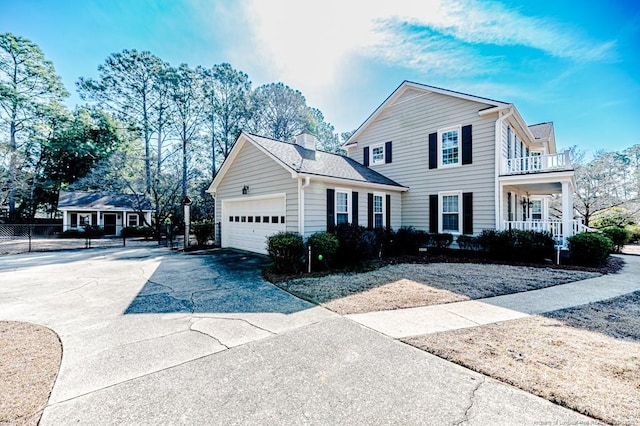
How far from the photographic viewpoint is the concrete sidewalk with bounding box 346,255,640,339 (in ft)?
14.0

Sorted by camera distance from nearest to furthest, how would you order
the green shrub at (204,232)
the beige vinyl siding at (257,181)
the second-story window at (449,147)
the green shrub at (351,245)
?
1. the green shrub at (351,245)
2. the beige vinyl siding at (257,181)
3. the second-story window at (449,147)
4. the green shrub at (204,232)

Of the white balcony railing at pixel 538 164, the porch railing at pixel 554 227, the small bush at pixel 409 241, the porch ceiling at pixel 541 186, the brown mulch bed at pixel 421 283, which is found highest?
the white balcony railing at pixel 538 164

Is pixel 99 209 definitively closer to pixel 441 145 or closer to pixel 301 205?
pixel 301 205

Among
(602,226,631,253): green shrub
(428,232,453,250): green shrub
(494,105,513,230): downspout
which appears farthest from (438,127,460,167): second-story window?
(602,226,631,253): green shrub

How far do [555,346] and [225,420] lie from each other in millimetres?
4096

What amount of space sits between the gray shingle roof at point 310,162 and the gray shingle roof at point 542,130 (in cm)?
937

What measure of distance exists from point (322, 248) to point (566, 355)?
5850 millimetres

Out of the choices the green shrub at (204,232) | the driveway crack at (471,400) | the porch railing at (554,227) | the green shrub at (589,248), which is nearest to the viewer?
the driveway crack at (471,400)

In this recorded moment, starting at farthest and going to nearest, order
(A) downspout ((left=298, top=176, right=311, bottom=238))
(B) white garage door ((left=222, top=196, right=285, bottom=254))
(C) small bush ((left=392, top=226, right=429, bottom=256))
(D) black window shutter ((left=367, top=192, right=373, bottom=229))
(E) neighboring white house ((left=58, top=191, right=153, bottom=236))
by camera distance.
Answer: (E) neighboring white house ((left=58, top=191, right=153, bottom=236)), (C) small bush ((left=392, top=226, right=429, bottom=256)), (D) black window shutter ((left=367, top=192, right=373, bottom=229)), (B) white garage door ((left=222, top=196, right=285, bottom=254)), (A) downspout ((left=298, top=176, right=311, bottom=238))

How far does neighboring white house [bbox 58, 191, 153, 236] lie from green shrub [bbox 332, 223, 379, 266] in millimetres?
21827

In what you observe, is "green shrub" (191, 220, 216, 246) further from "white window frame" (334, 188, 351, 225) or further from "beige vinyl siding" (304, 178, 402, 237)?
"white window frame" (334, 188, 351, 225)

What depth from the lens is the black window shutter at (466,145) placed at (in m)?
11.3

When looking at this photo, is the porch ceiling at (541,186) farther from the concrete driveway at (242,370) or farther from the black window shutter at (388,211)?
the concrete driveway at (242,370)

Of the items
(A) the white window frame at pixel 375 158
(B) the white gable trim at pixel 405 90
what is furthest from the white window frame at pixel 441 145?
(A) the white window frame at pixel 375 158
